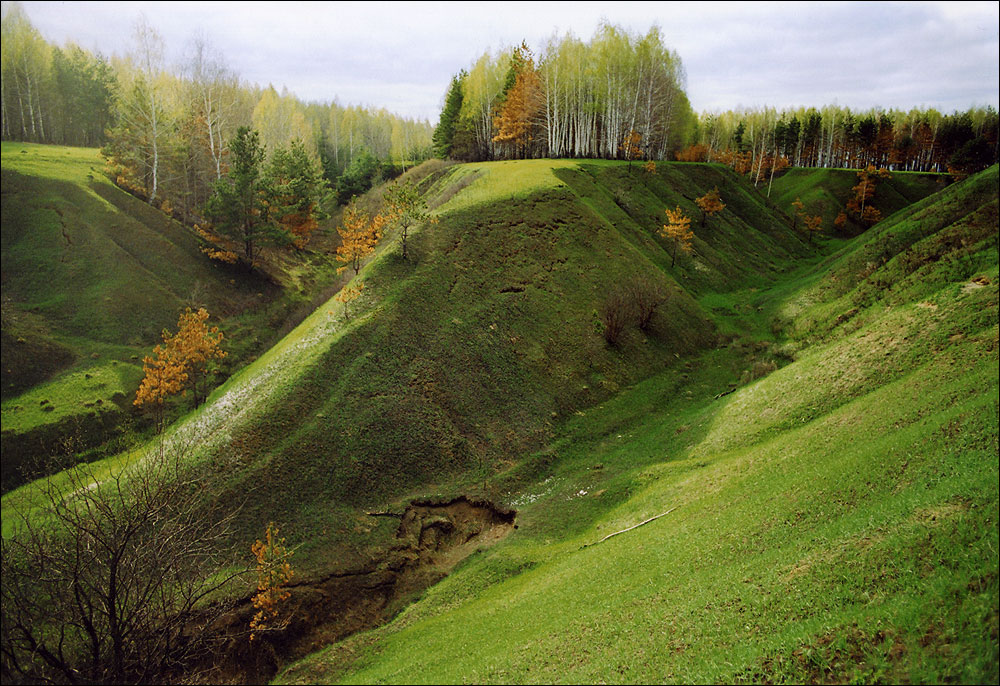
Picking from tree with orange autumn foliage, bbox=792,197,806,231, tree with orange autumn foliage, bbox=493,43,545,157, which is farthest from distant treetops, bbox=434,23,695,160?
tree with orange autumn foliage, bbox=792,197,806,231

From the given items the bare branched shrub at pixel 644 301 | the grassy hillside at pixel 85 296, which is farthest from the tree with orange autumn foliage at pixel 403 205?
→ the grassy hillside at pixel 85 296

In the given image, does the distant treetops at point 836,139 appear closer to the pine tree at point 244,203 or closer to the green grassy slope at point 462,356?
the green grassy slope at point 462,356

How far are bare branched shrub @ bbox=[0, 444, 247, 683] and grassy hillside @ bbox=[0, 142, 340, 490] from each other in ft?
41.0

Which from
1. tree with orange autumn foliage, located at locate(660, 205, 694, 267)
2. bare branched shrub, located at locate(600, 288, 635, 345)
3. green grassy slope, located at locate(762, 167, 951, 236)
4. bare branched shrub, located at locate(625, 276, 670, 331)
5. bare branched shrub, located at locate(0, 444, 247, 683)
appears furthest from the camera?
green grassy slope, located at locate(762, 167, 951, 236)

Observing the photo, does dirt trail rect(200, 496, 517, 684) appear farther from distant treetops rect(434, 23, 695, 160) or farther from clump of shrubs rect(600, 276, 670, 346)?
distant treetops rect(434, 23, 695, 160)

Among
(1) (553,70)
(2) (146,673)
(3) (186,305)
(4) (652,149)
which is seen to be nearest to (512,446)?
(2) (146,673)

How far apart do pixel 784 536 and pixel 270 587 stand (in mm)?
19332

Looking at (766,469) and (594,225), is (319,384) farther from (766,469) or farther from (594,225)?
(594,225)

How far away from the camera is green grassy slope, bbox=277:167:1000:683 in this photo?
30.4ft

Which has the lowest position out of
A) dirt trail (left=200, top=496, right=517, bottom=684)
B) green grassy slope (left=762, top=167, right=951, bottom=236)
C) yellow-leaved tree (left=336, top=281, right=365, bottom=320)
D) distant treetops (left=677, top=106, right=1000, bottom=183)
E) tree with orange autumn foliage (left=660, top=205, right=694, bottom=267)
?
dirt trail (left=200, top=496, right=517, bottom=684)

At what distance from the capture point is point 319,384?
30328 millimetres

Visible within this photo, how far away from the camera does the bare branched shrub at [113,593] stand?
1369 centimetres

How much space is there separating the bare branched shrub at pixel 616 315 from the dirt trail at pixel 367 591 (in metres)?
19.0

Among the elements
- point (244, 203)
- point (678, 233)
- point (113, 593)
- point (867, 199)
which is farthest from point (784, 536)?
point (867, 199)
